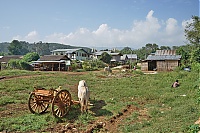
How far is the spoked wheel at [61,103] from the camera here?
8.25 m

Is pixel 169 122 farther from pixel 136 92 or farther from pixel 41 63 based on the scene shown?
pixel 41 63

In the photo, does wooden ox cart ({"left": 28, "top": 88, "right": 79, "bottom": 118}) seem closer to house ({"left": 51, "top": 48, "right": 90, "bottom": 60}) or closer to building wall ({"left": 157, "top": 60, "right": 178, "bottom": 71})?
building wall ({"left": 157, "top": 60, "right": 178, "bottom": 71})

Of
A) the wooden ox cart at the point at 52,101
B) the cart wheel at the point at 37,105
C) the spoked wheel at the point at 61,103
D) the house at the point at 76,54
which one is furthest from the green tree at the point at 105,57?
the spoked wheel at the point at 61,103

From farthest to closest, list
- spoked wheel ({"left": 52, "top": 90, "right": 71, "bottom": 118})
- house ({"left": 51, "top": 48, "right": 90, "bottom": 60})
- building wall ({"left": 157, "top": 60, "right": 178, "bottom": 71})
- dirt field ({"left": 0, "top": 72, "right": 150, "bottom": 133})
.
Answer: house ({"left": 51, "top": 48, "right": 90, "bottom": 60}) < building wall ({"left": 157, "top": 60, "right": 178, "bottom": 71}) < spoked wheel ({"left": 52, "top": 90, "right": 71, "bottom": 118}) < dirt field ({"left": 0, "top": 72, "right": 150, "bottom": 133})

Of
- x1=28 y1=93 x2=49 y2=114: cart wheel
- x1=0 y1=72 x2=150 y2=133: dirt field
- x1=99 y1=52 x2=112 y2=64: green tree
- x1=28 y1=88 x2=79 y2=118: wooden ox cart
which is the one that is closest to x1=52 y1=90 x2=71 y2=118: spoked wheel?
x1=28 y1=88 x2=79 y2=118: wooden ox cart

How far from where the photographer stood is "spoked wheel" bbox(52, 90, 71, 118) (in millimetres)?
8252

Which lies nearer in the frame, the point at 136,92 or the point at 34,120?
the point at 34,120

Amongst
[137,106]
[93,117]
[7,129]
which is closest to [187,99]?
[137,106]

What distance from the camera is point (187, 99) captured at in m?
11.3

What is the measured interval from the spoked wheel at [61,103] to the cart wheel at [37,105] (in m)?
0.87

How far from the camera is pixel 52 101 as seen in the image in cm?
798

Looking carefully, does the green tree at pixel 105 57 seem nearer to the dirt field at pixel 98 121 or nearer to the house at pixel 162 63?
the house at pixel 162 63

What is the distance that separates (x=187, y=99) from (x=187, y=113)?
3.33 m

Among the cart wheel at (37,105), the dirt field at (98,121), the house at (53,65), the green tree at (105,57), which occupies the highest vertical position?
the green tree at (105,57)
